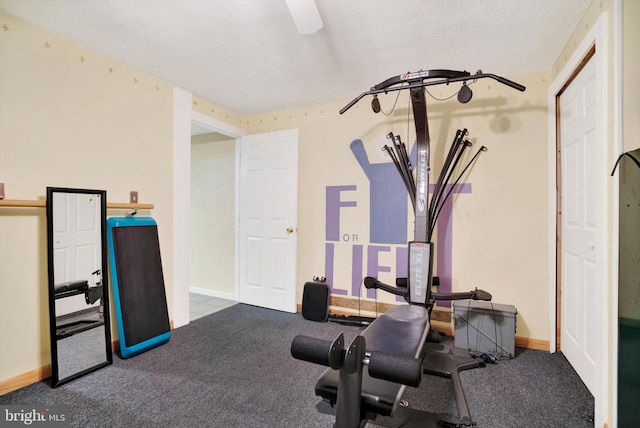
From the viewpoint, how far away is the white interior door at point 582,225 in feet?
5.80

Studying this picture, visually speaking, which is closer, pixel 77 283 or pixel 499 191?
pixel 77 283

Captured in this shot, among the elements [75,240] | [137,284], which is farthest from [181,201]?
[75,240]

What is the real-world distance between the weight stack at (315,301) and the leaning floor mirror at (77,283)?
182 cm

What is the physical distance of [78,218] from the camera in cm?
228

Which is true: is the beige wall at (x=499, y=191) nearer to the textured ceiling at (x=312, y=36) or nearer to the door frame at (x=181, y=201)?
the textured ceiling at (x=312, y=36)

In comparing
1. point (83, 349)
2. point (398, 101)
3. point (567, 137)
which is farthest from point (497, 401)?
point (83, 349)

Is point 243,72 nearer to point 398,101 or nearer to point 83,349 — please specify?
point 398,101

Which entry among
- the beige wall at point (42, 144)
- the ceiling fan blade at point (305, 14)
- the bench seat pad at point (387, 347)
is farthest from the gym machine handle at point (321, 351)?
the beige wall at point (42, 144)

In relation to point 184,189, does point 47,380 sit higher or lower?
lower

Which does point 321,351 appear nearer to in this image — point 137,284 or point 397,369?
point 397,369

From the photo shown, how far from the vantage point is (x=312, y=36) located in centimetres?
217

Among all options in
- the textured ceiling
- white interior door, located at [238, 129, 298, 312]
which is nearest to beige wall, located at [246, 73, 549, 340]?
the textured ceiling

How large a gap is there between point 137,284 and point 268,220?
1.57 metres

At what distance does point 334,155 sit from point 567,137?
2086 mm
